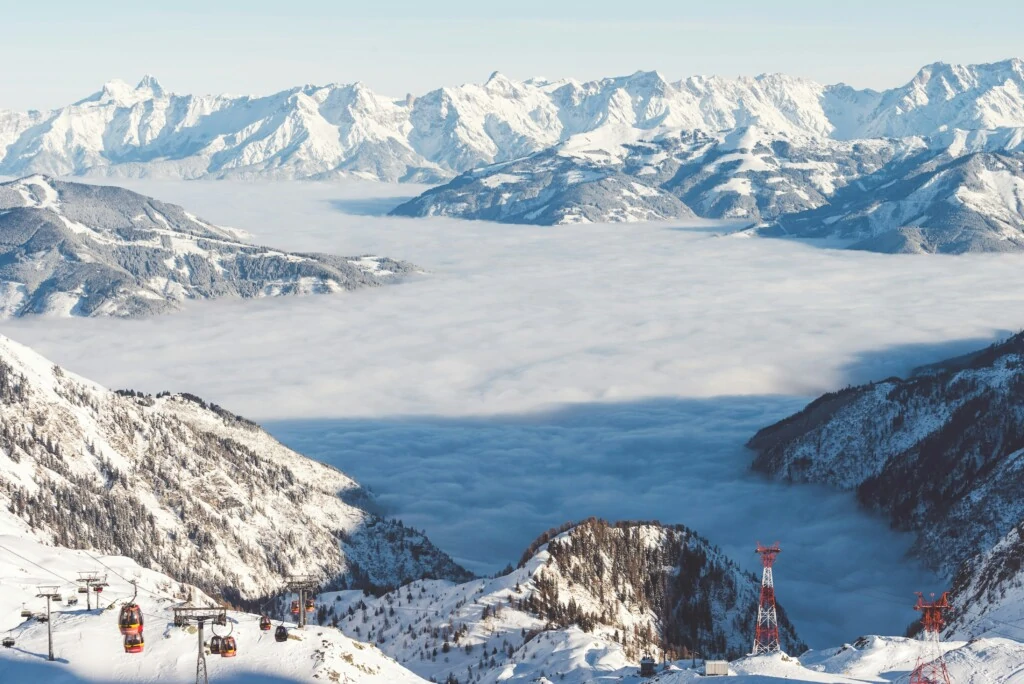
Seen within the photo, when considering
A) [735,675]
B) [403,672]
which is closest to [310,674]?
[403,672]

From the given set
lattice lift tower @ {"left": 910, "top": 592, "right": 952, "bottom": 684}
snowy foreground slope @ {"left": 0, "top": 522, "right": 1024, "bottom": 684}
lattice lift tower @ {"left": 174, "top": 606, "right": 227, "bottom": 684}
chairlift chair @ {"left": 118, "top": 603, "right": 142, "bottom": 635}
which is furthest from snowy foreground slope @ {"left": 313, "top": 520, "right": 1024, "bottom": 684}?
chairlift chair @ {"left": 118, "top": 603, "right": 142, "bottom": 635}

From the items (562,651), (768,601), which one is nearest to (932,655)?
(768,601)

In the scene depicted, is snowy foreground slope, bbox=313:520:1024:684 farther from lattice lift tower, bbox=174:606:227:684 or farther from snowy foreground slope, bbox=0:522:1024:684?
lattice lift tower, bbox=174:606:227:684

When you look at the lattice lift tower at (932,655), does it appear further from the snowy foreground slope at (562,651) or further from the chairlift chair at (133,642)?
the chairlift chair at (133,642)

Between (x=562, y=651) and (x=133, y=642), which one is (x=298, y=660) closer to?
(x=133, y=642)

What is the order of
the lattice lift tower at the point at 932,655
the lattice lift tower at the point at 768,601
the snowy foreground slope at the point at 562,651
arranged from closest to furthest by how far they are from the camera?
the lattice lift tower at the point at 932,655 → the lattice lift tower at the point at 768,601 → the snowy foreground slope at the point at 562,651

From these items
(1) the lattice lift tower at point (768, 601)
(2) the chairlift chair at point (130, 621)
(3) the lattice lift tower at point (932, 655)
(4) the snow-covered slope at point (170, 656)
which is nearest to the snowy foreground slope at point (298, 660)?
(4) the snow-covered slope at point (170, 656)

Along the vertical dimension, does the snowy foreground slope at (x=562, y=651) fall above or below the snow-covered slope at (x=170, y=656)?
below

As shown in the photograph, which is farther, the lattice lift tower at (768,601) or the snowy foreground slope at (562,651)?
the snowy foreground slope at (562,651)

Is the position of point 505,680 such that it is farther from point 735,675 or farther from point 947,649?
point 947,649
